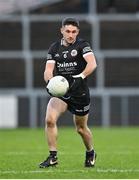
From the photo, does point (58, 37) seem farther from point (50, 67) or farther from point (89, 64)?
point (89, 64)

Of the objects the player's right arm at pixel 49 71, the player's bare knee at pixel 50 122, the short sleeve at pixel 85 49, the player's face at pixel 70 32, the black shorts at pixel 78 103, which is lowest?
the player's bare knee at pixel 50 122

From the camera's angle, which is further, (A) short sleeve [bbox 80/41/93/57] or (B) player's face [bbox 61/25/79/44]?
(A) short sleeve [bbox 80/41/93/57]

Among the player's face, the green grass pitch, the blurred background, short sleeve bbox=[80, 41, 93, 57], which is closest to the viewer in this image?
the green grass pitch

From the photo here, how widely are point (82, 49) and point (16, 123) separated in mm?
17647

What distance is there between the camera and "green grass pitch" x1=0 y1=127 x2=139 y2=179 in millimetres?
10711

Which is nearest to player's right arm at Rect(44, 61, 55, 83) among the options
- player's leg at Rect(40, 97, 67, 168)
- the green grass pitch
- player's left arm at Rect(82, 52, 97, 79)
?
player's leg at Rect(40, 97, 67, 168)

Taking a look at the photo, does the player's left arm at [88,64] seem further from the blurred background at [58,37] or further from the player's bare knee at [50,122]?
the blurred background at [58,37]

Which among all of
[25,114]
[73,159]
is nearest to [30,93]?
[25,114]

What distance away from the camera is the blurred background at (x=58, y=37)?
96.4 ft

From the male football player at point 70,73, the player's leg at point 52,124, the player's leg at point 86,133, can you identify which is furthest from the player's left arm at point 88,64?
the player's leg at point 86,133

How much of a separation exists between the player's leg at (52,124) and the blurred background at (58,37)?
1721 cm

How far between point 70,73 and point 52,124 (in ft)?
2.53

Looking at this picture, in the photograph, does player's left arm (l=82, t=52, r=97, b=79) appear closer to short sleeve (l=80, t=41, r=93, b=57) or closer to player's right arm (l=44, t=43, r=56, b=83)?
short sleeve (l=80, t=41, r=93, b=57)

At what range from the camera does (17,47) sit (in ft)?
104
